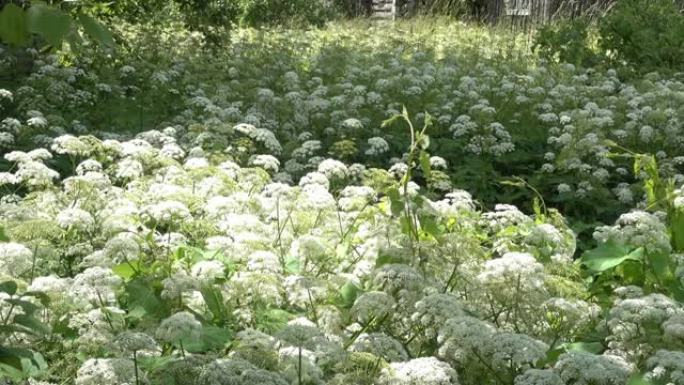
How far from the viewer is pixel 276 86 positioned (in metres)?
9.47

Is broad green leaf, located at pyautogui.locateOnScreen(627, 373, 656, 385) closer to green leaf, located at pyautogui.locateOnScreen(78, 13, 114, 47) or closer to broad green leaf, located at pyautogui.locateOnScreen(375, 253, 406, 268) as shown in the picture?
broad green leaf, located at pyautogui.locateOnScreen(375, 253, 406, 268)

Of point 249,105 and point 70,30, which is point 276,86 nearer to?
point 249,105

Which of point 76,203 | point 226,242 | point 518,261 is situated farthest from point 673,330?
point 76,203

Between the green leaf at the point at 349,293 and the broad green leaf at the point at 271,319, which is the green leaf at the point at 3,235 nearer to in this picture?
the broad green leaf at the point at 271,319

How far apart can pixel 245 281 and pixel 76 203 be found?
4.77 ft

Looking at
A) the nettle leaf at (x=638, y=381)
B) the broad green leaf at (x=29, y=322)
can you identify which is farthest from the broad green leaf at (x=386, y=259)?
the broad green leaf at (x=29, y=322)

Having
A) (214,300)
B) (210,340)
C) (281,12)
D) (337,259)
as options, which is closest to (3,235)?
(214,300)

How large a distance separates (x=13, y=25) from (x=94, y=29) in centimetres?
16

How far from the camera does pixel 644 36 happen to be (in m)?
11.1

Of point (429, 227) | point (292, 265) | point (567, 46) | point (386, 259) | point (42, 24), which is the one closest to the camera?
point (42, 24)

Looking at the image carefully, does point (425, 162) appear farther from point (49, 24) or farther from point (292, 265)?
point (49, 24)

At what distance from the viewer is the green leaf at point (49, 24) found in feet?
6.46

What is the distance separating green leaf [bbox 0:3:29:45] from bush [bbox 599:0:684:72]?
9597 mm

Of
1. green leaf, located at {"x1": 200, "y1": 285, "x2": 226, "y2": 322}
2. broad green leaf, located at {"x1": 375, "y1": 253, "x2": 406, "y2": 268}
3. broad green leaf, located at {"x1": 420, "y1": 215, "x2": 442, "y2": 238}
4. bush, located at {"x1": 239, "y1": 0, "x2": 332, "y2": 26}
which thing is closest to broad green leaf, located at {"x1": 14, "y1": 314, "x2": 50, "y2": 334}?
green leaf, located at {"x1": 200, "y1": 285, "x2": 226, "y2": 322}
